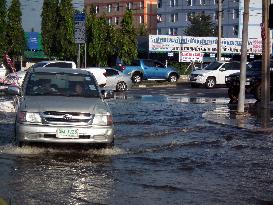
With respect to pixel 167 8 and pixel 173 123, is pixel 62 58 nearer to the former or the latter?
pixel 173 123

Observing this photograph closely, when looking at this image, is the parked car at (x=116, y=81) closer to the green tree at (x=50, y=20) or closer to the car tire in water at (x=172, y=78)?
the car tire in water at (x=172, y=78)

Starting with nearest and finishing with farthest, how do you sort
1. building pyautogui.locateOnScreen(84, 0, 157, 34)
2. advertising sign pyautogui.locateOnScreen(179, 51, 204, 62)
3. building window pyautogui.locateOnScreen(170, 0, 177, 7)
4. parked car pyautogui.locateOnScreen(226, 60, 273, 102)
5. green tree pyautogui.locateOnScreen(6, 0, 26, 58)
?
parked car pyautogui.locateOnScreen(226, 60, 273, 102), advertising sign pyautogui.locateOnScreen(179, 51, 204, 62), green tree pyautogui.locateOnScreen(6, 0, 26, 58), building window pyautogui.locateOnScreen(170, 0, 177, 7), building pyautogui.locateOnScreen(84, 0, 157, 34)

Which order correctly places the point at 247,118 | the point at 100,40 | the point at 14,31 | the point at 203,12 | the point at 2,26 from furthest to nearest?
the point at 203,12 < the point at 14,31 < the point at 100,40 < the point at 2,26 < the point at 247,118

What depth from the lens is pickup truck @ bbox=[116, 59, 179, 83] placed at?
43.3 metres

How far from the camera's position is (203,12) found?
111688 millimetres

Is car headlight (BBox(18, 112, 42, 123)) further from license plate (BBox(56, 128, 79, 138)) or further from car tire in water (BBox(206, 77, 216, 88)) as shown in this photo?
car tire in water (BBox(206, 77, 216, 88))

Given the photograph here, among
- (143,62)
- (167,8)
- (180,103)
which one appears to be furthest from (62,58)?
(167,8)

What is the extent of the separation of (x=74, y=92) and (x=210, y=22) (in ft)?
298

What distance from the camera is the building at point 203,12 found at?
3898 inches

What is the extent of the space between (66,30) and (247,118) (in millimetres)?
31349

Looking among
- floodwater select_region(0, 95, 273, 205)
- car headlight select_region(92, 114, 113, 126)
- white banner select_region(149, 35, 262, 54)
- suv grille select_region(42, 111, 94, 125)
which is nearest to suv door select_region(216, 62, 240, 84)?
white banner select_region(149, 35, 262, 54)

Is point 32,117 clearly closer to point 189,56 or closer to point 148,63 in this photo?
point 148,63

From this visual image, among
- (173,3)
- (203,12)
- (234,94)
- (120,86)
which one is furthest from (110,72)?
(173,3)

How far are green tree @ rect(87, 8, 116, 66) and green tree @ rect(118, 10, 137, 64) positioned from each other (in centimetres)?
73
